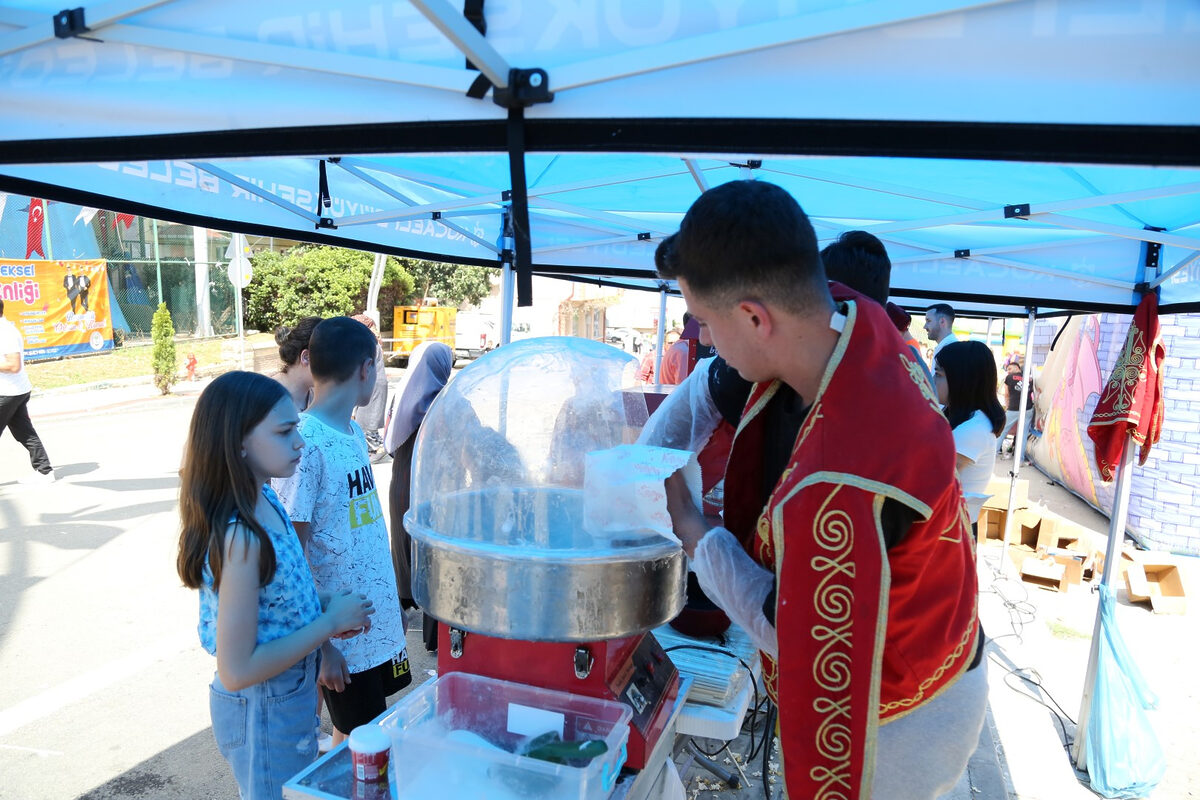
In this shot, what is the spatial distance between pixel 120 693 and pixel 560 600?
3.33 meters

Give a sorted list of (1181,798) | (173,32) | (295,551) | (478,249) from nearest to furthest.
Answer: (173,32) < (295,551) < (1181,798) < (478,249)

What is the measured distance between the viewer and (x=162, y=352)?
522 inches

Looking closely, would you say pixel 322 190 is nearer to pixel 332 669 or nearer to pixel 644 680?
pixel 332 669

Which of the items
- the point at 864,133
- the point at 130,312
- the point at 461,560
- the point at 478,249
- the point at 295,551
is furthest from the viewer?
the point at 130,312

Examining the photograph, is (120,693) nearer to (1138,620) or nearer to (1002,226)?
(1002,226)

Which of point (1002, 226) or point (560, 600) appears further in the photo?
point (1002, 226)

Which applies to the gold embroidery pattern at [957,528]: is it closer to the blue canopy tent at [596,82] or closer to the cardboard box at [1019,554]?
the blue canopy tent at [596,82]

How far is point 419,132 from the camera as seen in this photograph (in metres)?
1.49

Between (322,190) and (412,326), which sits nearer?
(322,190)

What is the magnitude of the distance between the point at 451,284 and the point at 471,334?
6413mm

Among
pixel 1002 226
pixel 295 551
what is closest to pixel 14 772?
pixel 295 551

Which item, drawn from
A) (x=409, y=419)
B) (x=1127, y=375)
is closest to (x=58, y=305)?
(x=409, y=419)

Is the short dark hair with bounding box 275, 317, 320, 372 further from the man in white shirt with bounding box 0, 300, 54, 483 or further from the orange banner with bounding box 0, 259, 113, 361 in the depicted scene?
the orange banner with bounding box 0, 259, 113, 361

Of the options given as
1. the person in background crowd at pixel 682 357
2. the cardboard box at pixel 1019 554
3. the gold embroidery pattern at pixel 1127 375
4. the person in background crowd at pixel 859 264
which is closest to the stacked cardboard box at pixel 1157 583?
the cardboard box at pixel 1019 554
